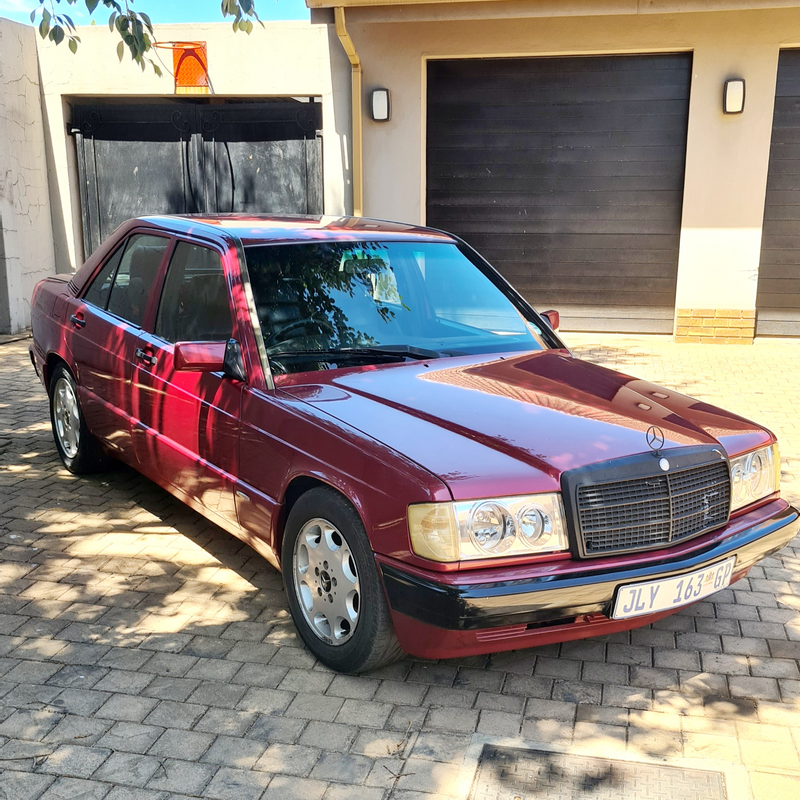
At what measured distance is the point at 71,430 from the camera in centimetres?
588

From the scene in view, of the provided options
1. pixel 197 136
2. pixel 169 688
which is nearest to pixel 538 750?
pixel 169 688

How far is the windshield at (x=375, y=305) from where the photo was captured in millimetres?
4078

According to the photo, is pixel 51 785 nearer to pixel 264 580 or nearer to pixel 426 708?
pixel 426 708

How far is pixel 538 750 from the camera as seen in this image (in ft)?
10.2

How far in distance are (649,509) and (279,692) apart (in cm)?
154

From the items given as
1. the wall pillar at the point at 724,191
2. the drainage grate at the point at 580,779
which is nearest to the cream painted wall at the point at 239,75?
the wall pillar at the point at 724,191

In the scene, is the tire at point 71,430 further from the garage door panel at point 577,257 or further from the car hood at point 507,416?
the garage door panel at point 577,257

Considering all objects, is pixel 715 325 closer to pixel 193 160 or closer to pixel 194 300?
pixel 193 160

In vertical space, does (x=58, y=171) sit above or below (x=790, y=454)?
above

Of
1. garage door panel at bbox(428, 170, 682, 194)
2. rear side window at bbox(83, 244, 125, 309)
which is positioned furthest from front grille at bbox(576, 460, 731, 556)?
garage door panel at bbox(428, 170, 682, 194)

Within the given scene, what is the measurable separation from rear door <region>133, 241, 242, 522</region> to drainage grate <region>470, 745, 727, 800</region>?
1.68m

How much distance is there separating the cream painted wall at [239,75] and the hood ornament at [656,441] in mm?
8894

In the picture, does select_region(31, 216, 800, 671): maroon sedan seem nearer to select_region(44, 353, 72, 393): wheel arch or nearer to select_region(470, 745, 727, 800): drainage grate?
select_region(470, 745, 727, 800): drainage grate

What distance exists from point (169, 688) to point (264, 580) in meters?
1.03
